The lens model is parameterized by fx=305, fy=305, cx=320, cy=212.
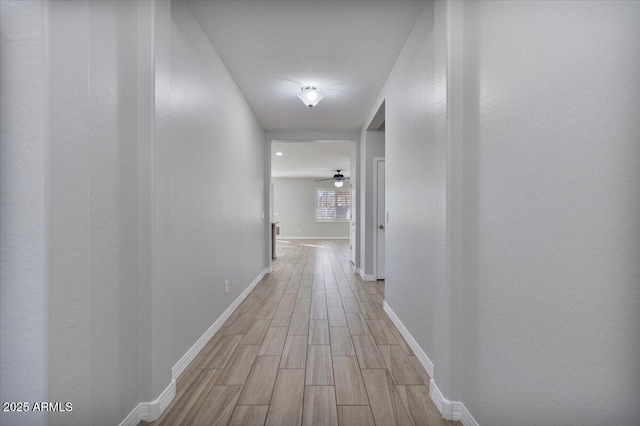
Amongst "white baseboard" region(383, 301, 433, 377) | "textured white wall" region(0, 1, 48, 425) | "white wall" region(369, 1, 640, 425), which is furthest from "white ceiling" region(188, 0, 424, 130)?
"white baseboard" region(383, 301, 433, 377)

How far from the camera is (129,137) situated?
4.87ft

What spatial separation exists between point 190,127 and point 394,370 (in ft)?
7.23

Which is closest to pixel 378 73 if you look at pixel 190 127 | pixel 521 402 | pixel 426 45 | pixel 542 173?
pixel 426 45

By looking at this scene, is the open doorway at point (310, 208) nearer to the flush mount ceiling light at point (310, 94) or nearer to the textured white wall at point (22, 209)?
the flush mount ceiling light at point (310, 94)

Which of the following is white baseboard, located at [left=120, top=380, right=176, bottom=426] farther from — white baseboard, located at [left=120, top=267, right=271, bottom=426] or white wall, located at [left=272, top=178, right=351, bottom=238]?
white wall, located at [left=272, top=178, right=351, bottom=238]

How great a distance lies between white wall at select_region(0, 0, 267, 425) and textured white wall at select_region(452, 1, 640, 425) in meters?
1.60

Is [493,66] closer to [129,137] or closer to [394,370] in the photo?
[129,137]

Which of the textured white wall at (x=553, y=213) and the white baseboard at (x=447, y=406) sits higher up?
the textured white wall at (x=553, y=213)

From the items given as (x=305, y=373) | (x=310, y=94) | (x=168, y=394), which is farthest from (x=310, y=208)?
(x=168, y=394)

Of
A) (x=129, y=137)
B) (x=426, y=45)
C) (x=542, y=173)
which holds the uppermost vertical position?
(x=426, y=45)

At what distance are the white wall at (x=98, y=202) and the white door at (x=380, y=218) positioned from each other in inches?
122

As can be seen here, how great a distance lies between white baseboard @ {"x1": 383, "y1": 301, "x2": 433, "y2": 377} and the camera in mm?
1993

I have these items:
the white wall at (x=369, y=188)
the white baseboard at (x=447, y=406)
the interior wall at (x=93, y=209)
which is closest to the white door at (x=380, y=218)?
the white wall at (x=369, y=188)

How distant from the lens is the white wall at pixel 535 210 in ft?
2.59
